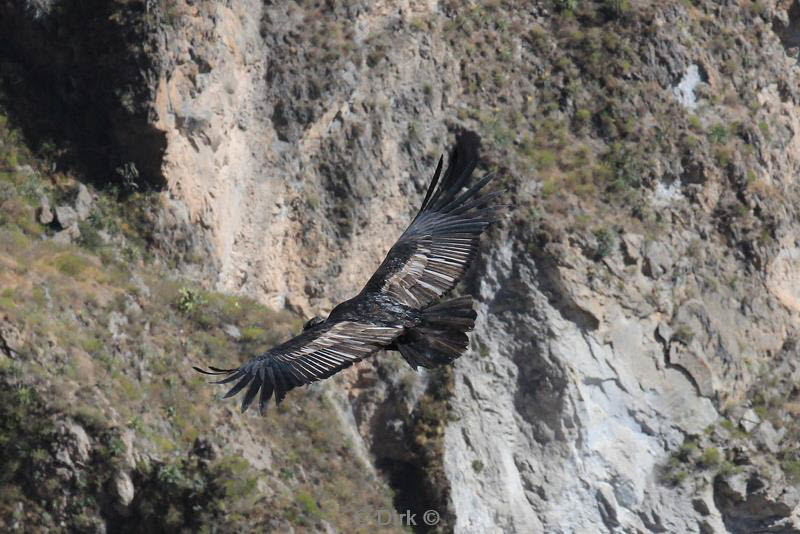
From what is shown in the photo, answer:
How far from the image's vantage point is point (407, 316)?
1675 centimetres

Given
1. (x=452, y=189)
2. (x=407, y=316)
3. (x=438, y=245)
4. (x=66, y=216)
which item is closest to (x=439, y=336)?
(x=407, y=316)

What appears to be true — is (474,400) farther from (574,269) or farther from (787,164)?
(787,164)

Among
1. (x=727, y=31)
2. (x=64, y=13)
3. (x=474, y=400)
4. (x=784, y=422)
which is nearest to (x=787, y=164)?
(x=727, y=31)

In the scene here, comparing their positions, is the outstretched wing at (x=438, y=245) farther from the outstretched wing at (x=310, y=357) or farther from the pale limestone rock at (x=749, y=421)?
the pale limestone rock at (x=749, y=421)

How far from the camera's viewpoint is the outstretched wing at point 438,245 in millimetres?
18359

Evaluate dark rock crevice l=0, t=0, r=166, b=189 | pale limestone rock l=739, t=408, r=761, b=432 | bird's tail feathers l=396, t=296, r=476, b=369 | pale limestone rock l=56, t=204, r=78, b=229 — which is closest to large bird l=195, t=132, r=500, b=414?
bird's tail feathers l=396, t=296, r=476, b=369

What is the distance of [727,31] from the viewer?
37.6m

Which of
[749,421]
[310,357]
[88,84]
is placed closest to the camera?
[310,357]

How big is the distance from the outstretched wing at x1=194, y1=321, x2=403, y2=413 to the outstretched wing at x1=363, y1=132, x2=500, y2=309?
187cm

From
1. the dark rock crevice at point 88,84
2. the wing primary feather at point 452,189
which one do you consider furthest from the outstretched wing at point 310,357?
the dark rock crevice at point 88,84

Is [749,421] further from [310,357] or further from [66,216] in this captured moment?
[310,357]

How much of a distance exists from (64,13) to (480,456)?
12.3 meters

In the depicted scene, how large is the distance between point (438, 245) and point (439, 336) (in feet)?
8.61

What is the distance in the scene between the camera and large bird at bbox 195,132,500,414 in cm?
1513
